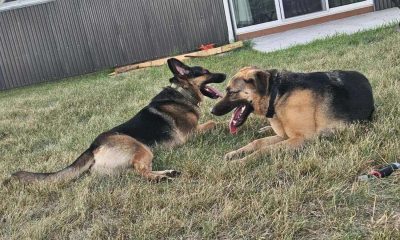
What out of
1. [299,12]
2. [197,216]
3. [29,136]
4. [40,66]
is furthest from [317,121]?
[40,66]

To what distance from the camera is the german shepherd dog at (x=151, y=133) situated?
14.2 feet

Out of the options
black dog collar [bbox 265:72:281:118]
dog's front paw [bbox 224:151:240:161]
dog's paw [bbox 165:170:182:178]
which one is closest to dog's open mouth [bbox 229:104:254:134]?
black dog collar [bbox 265:72:281:118]

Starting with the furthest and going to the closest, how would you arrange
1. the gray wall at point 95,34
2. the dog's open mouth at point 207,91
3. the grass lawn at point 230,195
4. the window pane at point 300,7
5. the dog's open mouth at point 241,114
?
1. the gray wall at point 95,34
2. the window pane at point 300,7
3. the dog's open mouth at point 207,91
4. the dog's open mouth at point 241,114
5. the grass lawn at point 230,195

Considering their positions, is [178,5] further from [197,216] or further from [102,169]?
[197,216]

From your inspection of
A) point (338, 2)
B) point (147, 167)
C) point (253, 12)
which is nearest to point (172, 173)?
point (147, 167)

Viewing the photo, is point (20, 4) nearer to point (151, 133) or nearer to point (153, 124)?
point (153, 124)

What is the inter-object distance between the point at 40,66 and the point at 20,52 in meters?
0.84

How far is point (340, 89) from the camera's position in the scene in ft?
13.9

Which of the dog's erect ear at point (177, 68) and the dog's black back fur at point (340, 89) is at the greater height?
the dog's erect ear at point (177, 68)

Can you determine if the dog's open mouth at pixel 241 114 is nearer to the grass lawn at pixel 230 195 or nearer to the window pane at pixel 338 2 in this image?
the grass lawn at pixel 230 195

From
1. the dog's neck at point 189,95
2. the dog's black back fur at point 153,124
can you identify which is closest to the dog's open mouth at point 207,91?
the dog's neck at point 189,95

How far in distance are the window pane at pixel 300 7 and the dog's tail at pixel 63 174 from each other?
12491 mm

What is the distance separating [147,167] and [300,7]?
12661 mm

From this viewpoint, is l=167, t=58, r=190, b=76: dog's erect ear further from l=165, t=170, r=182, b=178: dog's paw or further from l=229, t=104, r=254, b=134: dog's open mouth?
l=165, t=170, r=182, b=178: dog's paw
